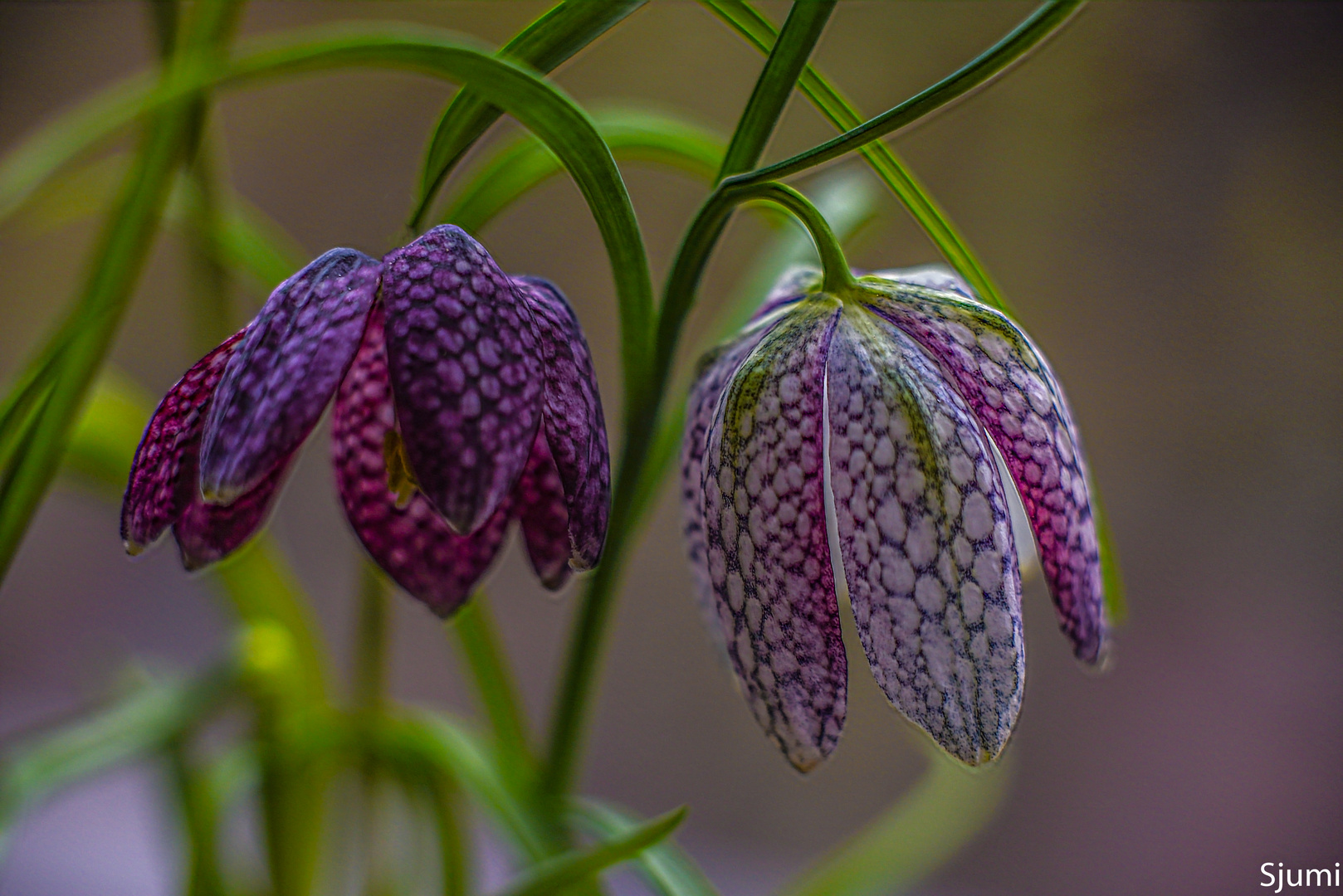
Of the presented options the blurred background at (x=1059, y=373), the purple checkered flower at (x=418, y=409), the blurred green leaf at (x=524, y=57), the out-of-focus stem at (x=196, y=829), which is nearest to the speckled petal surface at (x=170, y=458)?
the purple checkered flower at (x=418, y=409)

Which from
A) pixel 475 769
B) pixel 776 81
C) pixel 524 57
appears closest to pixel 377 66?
pixel 524 57

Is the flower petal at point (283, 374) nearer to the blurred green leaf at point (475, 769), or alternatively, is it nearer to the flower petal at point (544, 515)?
the flower petal at point (544, 515)

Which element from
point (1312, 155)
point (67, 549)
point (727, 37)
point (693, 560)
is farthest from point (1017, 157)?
point (67, 549)

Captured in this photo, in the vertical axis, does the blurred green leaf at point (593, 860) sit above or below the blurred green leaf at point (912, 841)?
above

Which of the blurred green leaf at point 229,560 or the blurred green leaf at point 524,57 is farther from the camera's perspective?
the blurred green leaf at point 229,560

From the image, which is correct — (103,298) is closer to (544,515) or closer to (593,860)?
(544,515)

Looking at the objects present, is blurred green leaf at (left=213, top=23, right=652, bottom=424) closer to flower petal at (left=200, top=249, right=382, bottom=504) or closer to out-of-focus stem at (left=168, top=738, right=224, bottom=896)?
flower petal at (left=200, top=249, right=382, bottom=504)

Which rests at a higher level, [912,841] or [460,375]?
[460,375]
